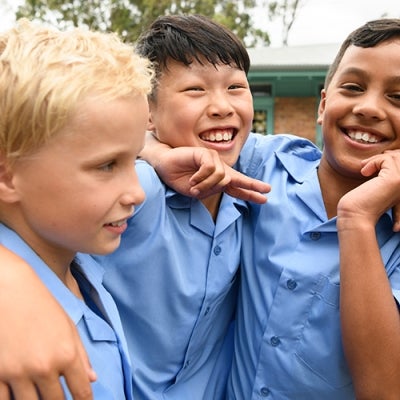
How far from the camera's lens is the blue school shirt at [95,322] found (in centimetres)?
133

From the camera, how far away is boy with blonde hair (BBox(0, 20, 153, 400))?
1.21 m

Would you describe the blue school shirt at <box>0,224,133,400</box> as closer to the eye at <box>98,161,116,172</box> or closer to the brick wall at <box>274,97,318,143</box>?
the eye at <box>98,161,116,172</box>

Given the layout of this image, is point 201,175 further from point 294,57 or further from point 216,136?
point 294,57

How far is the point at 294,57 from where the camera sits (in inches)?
551

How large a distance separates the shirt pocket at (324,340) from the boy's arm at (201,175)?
0.37m

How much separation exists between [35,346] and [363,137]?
136 cm

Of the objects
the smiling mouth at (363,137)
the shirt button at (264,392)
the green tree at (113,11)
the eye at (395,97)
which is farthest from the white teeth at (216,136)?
the green tree at (113,11)

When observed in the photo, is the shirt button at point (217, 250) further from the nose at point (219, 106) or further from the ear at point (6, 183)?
the ear at point (6, 183)

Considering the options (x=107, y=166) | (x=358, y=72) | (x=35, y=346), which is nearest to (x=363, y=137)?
(x=358, y=72)

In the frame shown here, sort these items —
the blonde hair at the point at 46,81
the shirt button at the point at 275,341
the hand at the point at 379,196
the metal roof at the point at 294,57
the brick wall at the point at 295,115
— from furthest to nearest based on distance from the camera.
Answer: the brick wall at the point at 295,115 < the metal roof at the point at 294,57 < the shirt button at the point at 275,341 < the hand at the point at 379,196 < the blonde hair at the point at 46,81

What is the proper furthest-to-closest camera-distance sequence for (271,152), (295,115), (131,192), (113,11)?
(113,11)
(295,115)
(271,152)
(131,192)

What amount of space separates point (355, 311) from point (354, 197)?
36cm

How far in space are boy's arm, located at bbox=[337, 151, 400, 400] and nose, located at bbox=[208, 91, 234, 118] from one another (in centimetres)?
52

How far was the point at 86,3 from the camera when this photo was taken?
21.2 m
